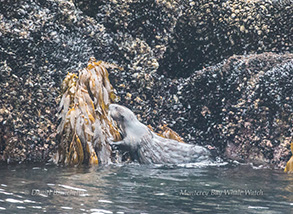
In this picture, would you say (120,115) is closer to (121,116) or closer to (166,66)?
(121,116)

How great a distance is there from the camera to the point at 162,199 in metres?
6.66

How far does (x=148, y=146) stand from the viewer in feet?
34.2

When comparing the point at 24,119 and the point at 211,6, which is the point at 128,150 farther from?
the point at 211,6

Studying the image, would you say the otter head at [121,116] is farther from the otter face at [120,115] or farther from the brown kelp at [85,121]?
the brown kelp at [85,121]

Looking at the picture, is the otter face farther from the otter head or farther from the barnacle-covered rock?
the barnacle-covered rock

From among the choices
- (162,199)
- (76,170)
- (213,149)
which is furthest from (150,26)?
(162,199)

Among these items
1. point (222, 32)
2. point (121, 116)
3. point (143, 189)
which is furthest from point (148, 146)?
point (222, 32)

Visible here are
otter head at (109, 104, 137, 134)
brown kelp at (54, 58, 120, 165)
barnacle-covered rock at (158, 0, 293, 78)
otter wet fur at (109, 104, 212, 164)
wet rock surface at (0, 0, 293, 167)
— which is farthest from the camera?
barnacle-covered rock at (158, 0, 293, 78)

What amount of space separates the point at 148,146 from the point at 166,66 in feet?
10.3

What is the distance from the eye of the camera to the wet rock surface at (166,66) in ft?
36.1

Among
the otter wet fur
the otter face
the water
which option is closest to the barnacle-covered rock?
the otter face

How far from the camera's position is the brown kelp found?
9930 millimetres

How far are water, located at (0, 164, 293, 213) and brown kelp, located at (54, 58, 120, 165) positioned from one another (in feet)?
1.70

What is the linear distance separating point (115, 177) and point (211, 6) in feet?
20.7
